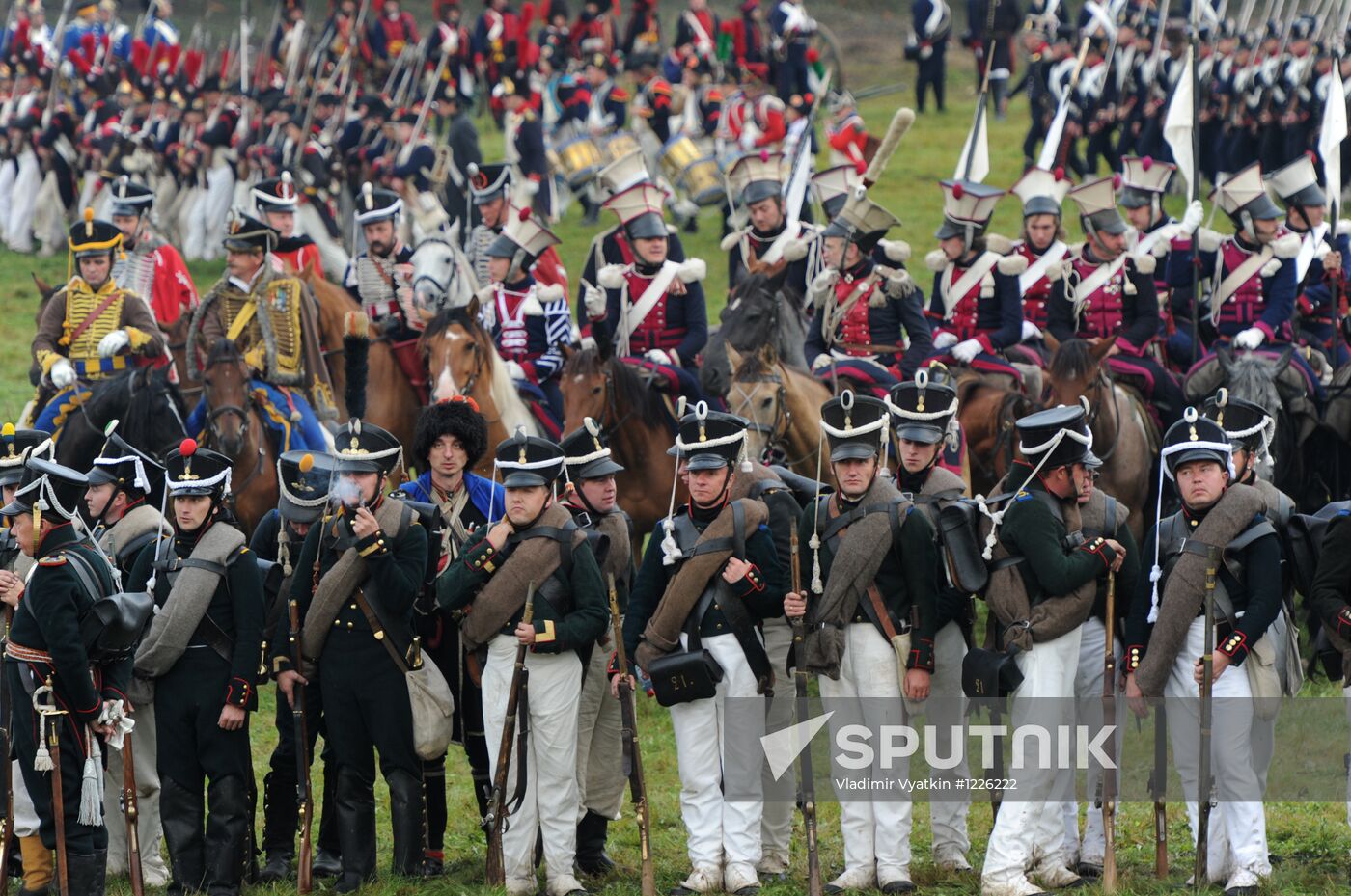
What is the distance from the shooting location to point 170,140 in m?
26.8

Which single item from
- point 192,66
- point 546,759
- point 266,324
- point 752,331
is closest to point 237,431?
point 266,324

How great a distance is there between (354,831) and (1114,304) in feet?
22.8

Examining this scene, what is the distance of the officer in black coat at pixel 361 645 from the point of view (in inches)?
336

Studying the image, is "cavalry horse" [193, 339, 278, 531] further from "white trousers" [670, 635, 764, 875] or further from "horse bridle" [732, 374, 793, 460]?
"white trousers" [670, 635, 764, 875]

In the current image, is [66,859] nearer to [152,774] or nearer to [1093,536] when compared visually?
[152,774]

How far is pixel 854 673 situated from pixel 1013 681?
2.36 feet

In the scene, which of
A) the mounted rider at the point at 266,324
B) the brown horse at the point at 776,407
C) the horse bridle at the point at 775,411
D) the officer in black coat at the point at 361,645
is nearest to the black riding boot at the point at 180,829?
the officer in black coat at the point at 361,645

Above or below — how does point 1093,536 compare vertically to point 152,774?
above

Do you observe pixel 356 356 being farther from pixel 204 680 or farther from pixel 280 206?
pixel 204 680

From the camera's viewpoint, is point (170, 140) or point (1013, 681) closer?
point (1013, 681)

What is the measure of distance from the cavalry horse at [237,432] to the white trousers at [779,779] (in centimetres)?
453

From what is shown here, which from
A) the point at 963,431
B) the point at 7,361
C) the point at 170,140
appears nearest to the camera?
the point at 963,431

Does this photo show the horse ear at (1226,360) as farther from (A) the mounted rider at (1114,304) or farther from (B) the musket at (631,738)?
(B) the musket at (631,738)

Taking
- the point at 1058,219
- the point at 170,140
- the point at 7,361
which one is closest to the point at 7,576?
the point at 1058,219
